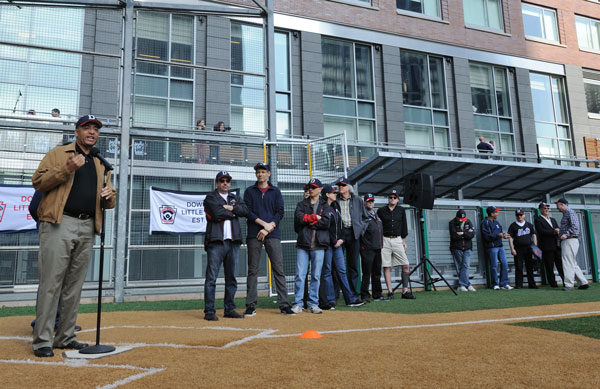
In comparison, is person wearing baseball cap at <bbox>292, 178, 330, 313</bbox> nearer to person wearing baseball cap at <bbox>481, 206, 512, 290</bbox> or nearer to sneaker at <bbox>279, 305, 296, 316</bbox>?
sneaker at <bbox>279, 305, 296, 316</bbox>

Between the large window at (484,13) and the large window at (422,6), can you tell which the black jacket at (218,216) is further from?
the large window at (484,13)

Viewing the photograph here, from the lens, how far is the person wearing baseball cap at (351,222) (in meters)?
8.31

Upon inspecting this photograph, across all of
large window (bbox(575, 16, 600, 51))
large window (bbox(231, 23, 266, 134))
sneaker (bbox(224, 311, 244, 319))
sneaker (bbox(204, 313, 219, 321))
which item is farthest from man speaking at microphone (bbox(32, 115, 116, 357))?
large window (bbox(575, 16, 600, 51))

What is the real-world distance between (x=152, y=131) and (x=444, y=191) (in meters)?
8.15

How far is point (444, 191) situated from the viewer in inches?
531

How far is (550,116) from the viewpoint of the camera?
2202 centimetres

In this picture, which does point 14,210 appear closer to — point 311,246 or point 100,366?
point 311,246

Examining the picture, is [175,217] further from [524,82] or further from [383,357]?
[524,82]

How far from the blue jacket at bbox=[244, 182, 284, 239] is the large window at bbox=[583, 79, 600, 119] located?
21383mm

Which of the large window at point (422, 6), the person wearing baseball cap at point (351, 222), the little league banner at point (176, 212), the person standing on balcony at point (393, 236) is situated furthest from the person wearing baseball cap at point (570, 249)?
the large window at point (422, 6)

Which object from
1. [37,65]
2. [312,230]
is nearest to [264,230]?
[312,230]

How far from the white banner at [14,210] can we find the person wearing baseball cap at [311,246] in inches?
195

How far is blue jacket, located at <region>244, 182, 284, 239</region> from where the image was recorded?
23.2 ft

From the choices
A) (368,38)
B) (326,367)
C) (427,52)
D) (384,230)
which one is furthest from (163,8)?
(427,52)
